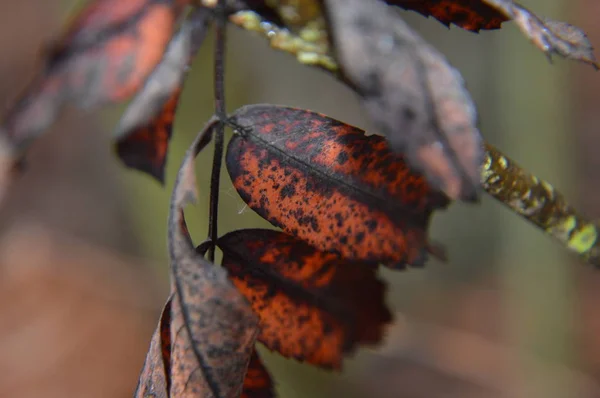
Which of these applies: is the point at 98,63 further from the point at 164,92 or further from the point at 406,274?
the point at 406,274

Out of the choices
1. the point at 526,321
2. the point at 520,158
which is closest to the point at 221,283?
the point at 520,158

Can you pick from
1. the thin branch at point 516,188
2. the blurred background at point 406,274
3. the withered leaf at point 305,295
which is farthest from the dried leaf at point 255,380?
the blurred background at point 406,274

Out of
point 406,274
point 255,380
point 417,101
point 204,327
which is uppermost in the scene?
point 417,101

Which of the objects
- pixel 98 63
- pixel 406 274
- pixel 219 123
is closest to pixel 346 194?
pixel 219 123

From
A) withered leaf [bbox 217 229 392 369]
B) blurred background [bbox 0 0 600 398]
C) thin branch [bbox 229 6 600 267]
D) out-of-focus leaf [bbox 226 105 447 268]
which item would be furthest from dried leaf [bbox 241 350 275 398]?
blurred background [bbox 0 0 600 398]

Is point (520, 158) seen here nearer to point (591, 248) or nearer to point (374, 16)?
point (591, 248)

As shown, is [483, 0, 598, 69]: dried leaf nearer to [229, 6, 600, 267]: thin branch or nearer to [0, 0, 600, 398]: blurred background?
[229, 6, 600, 267]: thin branch

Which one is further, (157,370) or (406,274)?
(406,274)
